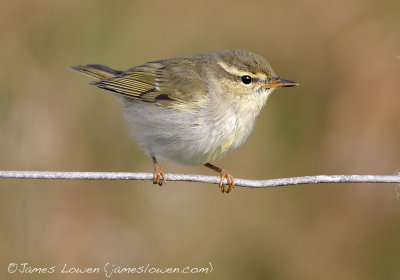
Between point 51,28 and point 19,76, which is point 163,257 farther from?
point 51,28

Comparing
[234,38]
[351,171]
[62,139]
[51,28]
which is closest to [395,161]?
[351,171]

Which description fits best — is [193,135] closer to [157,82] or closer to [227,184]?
[227,184]

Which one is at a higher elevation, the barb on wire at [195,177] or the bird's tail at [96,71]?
the bird's tail at [96,71]

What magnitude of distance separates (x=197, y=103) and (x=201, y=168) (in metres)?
1.58

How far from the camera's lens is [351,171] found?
615 cm

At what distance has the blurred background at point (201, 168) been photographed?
567 centimetres

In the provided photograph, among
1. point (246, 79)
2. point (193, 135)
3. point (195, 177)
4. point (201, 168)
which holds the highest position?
point (246, 79)

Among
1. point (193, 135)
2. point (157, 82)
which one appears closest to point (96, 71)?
point (157, 82)

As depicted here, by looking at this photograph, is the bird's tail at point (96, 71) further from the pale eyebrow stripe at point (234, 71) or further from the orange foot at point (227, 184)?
the orange foot at point (227, 184)

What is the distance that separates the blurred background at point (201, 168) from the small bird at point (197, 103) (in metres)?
0.98

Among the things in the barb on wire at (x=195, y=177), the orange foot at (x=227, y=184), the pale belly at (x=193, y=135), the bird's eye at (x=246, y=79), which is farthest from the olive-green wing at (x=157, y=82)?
the barb on wire at (x=195, y=177)

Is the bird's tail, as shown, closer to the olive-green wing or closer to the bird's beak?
the olive-green wing

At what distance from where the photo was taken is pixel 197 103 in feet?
14.8

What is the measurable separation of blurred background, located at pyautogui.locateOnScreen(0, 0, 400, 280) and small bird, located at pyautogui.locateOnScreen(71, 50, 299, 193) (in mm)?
979
